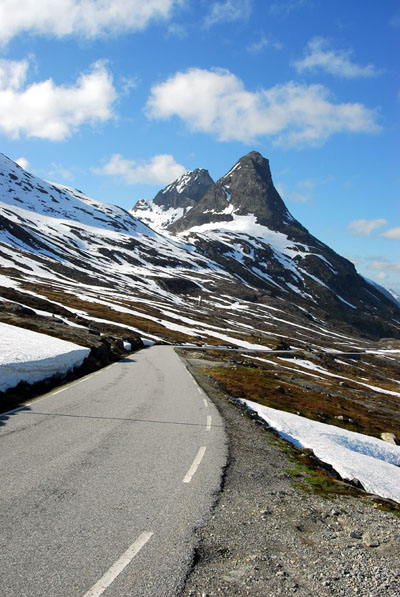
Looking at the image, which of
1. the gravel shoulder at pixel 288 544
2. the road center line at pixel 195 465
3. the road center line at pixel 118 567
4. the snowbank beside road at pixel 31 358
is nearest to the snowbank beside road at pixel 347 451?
the gravel shoulder at pixel 288 544

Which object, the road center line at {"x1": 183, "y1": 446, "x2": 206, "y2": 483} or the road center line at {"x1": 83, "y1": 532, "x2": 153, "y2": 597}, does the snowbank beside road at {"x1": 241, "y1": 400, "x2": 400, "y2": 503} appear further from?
the road center line at {"x1": 83, "y1": 532, "x2": 153, "y2": 597}

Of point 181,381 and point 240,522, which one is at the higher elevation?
point 240,522

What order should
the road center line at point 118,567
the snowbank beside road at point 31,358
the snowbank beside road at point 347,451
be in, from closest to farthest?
1. the road center line at point 118,567
2. the snowbank beside road at point 347,451
3. the snowbank beside road at point 31,358

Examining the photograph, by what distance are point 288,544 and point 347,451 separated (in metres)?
14.1

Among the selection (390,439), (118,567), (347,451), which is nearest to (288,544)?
(118,567)

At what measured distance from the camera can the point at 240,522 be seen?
7633 mm

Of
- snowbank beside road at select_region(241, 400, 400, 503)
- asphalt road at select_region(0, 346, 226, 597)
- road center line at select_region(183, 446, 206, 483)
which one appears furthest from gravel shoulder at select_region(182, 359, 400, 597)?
snowbank beside road at select_region(241, 400, 400, 503)

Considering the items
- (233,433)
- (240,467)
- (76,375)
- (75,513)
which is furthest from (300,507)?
(76,375)

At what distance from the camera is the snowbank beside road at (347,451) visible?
1527cm

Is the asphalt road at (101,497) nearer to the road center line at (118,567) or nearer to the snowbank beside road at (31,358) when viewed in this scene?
the road center line at (118,567)

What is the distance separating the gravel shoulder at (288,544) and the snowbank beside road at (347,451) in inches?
199

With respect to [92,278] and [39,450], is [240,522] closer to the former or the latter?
[39,450]

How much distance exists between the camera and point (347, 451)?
19281 millimetres

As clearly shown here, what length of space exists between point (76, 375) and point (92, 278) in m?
138
